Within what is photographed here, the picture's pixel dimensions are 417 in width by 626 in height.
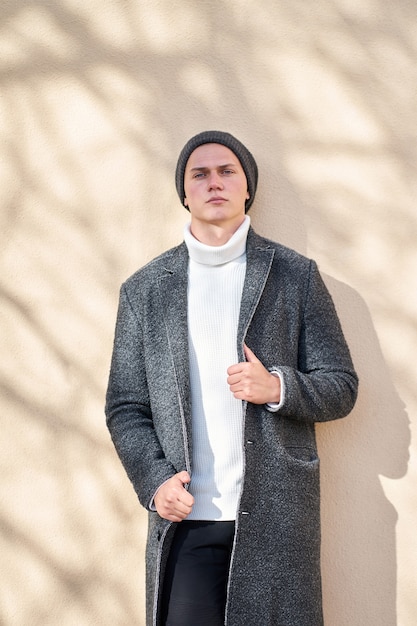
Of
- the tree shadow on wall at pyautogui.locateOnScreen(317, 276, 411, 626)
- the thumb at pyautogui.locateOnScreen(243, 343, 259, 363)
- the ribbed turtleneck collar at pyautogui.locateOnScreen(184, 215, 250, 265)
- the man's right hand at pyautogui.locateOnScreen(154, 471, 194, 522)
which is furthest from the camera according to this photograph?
Answer: the tree shadow on wall at pyautogui.locateOnScreen(317, 276, 411, 626)


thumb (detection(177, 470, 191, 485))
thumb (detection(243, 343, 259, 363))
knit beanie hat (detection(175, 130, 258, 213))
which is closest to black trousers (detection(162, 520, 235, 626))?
thumb (detection(177, 470, 191, 485))

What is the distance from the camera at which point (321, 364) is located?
6.83 ft

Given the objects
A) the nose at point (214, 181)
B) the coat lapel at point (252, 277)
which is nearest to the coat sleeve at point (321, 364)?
the coat lapel at point (252, 277)

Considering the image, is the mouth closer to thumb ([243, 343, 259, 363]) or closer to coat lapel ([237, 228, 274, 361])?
coat lapel ([237, 228, 274, 361])

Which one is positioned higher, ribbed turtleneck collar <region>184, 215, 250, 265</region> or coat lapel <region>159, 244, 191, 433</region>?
ribbed turtleneck collar <region>184, 215, 250, 265</region>

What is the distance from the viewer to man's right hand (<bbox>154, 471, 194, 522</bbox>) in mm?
1836

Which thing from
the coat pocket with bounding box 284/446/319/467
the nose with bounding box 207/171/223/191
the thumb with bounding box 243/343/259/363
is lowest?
the coat pocket with bounding box 284/446/319/467

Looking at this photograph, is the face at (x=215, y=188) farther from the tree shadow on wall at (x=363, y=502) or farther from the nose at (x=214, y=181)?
the tree shadow on wall at (x=363, y=502)

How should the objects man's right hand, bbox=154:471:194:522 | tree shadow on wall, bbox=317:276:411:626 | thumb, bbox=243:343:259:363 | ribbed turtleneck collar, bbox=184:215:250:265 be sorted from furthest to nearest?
tree shadow on wall, bbox=317:276:411:626, ribbed turtleneck collar, bbox=184:215:250:265, thumb, bbox=243:343:259:363, man's right hand, bbox=154:471:194:522

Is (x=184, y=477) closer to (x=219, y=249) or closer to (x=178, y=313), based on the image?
(x=178, y=313)

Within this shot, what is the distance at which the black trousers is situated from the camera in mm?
1923

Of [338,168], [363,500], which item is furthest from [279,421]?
[338,168]

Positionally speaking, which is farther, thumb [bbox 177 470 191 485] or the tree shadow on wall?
the tree shadow on wall

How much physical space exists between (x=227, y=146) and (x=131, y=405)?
2.68ft
